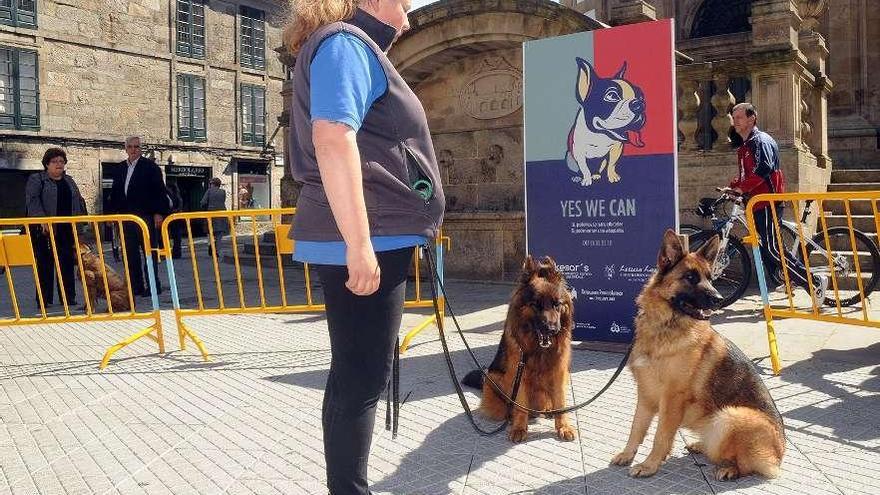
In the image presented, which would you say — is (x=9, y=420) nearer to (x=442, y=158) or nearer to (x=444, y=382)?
(x=444, y=382)

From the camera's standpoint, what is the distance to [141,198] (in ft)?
30.3

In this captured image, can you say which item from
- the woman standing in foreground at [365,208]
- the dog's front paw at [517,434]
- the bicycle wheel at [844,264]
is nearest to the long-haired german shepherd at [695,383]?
the dog's front paw at [517,434]

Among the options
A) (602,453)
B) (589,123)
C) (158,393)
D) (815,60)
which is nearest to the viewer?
(602,453)

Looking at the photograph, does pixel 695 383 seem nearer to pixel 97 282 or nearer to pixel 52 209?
pixel 97 282

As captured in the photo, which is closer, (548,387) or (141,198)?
(548,387)

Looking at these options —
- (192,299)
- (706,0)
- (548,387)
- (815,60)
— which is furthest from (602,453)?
(706,0)

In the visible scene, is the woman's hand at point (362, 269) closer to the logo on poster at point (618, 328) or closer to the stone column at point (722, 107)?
the logo on poster at point (618, 328)

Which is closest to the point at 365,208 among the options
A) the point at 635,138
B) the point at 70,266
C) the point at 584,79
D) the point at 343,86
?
the point at 343,86

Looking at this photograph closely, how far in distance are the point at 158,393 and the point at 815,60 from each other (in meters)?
9.83

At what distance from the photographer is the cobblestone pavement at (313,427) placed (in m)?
3.29

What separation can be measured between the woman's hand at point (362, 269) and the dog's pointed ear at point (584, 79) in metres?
4.11

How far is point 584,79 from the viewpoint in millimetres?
5824

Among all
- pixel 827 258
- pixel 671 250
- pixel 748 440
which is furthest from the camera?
pixel 827 258

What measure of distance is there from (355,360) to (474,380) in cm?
249
